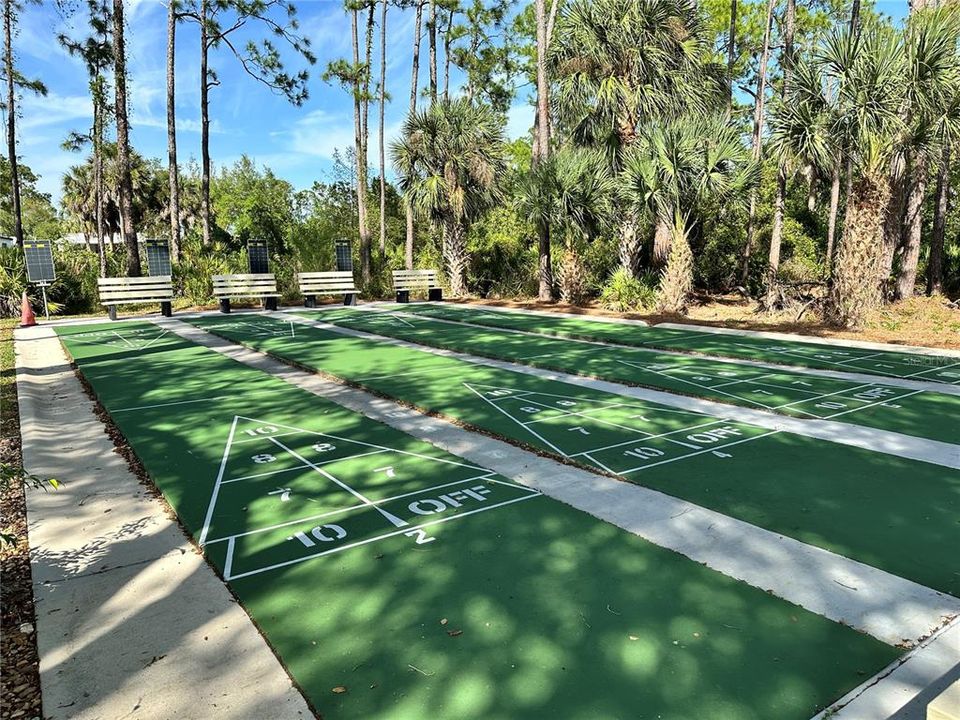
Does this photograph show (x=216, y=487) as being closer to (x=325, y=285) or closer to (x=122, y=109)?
(x=325, y=285)

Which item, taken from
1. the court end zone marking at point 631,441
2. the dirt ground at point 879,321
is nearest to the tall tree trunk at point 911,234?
the dirt ground at point 879,321

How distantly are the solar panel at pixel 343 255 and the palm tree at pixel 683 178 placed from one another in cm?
969

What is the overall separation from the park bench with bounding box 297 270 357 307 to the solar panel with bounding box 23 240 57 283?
655cm

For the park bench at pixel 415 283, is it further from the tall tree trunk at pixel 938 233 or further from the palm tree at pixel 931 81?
the tall tree trunk at pixel 938 233

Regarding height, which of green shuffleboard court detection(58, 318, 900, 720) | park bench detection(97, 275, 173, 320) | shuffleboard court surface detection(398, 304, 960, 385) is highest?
park bench detection(97, 275, 173, 320)

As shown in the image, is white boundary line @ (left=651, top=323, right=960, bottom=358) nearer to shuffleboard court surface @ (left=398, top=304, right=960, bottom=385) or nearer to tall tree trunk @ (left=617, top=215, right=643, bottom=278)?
shuffleboard court surface @ (left=398, top=304, right=960, bottom=385)

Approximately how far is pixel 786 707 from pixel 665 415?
4441 millimetres

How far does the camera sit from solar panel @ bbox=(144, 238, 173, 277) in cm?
1812

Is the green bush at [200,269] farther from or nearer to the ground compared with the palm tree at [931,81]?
nearer to the ground

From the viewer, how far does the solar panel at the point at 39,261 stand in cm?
1561

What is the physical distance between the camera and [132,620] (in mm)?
2984

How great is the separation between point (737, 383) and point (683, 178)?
29.1ft

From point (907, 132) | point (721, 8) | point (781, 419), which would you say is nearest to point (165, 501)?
point (781, 419)

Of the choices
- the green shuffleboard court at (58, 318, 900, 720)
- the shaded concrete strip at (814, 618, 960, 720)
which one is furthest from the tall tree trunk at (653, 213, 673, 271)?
the shaded concrete strip at (814, 618, 960, 720)
